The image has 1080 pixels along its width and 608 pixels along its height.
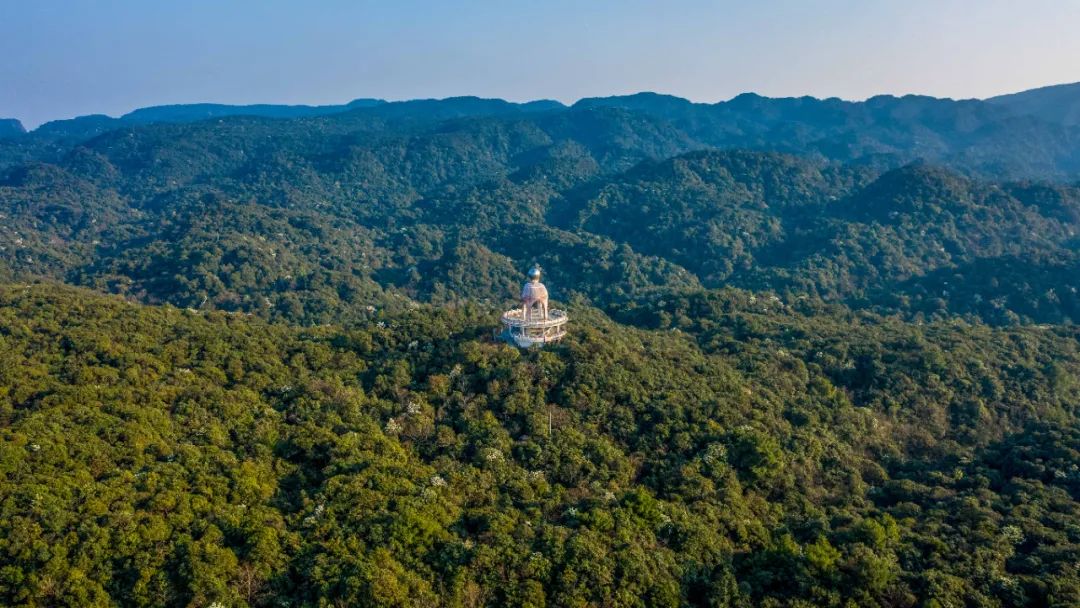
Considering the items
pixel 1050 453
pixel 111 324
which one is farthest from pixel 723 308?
pixel 111 324

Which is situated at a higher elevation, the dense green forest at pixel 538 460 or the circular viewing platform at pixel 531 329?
the circular viewing platform at pixel 531 329

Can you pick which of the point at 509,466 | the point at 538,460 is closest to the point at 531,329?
the point at 538,460

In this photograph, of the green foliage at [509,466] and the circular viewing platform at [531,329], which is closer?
the green foliage at [509,466]

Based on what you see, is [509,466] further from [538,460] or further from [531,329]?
[531,329]

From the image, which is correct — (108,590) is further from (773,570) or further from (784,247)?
(784,247)

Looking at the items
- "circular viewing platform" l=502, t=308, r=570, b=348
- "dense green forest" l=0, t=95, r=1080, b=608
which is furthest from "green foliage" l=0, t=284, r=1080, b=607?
"circular viewing platform" l=502, t=308, r=570, b=348

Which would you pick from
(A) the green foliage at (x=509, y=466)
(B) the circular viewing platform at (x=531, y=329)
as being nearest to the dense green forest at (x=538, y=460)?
(A) the green foliage at (x=509, y=466)

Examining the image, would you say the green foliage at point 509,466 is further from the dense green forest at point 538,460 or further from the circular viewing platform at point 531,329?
the circular viewing platform at point 531,329

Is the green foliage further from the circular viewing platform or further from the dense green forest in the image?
the circular viewing platform

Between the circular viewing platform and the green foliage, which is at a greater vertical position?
the circular viewing platform
